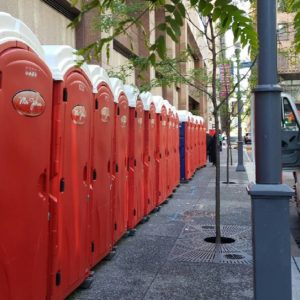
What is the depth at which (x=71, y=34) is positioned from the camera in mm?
10258

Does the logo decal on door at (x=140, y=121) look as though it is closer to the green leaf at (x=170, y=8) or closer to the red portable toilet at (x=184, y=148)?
the green leaf at (x=170, y=8)

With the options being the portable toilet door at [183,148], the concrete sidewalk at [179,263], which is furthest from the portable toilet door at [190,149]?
the concrete sidewalk at [179,263]

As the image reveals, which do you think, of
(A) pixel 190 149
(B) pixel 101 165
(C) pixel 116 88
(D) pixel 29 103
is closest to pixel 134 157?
(C) pixel 116 88

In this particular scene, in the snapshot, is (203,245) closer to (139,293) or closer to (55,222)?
(139,293)

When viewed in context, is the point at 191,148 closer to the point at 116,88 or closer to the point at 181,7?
the point at 116,88

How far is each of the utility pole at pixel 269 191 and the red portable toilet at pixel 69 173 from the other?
2.13 metres

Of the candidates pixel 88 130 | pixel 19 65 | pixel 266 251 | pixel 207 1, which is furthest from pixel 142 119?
pixel 207 1

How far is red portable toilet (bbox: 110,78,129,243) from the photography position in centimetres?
712

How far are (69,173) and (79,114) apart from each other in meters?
0.69

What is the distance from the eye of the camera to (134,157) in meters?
8.56

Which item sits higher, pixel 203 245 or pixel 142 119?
pixel 142 119

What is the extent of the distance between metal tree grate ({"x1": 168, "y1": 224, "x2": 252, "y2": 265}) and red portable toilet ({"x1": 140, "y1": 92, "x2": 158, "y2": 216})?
1242mm

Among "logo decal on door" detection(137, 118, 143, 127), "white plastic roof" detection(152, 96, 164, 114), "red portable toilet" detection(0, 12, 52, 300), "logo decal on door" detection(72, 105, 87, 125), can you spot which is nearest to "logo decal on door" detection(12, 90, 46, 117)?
"red portable toilet" detection(0, 12, 52, 300)

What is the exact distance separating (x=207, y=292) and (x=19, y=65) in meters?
3.28
